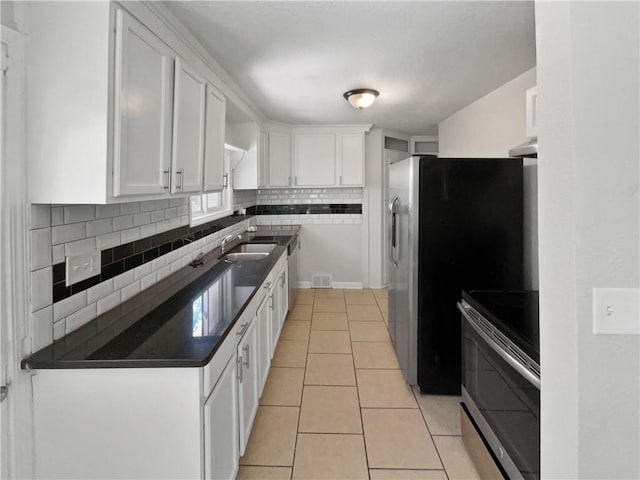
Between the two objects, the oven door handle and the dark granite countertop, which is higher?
the dark granite countertop

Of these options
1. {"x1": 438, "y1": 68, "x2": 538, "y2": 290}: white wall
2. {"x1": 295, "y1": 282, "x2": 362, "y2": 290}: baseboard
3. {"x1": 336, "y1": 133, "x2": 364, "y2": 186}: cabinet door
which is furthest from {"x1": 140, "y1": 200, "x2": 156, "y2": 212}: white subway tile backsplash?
{"x1": 295, "y1": 282, "x2": 362, "y2": 290}: baseboard

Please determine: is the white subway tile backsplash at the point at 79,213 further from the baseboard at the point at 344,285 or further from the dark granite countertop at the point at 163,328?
the baseboard at the point at 344,285

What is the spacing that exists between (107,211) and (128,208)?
0.18 m

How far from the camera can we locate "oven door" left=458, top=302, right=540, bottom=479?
1279mm

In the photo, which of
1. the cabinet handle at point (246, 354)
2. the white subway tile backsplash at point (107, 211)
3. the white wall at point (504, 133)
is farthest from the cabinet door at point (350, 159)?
the white subway tile backsplash at point (107, 211)

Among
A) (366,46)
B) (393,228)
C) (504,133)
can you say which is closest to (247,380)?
(393,228)

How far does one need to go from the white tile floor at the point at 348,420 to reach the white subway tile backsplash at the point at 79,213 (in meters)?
1.44

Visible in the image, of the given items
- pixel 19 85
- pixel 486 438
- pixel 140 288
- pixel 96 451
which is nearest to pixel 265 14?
pixel 19 85

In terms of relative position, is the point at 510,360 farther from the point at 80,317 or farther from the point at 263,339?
the point at 80,317

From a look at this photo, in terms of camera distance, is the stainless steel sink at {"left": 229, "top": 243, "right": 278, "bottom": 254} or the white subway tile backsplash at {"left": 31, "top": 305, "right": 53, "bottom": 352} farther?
the stainless steel sink at {"left": 229, "top": 243, "right": 278, "bottom": 254}

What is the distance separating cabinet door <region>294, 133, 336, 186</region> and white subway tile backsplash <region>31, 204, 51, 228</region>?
12.8 ft

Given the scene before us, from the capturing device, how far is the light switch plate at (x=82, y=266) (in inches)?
57.0

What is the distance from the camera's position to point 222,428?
1.48m

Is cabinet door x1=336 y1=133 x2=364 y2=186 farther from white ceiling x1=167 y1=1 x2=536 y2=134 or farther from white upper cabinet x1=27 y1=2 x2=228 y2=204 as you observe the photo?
white upper cabinet x1=27 y1=2 x2=228 y2=204
